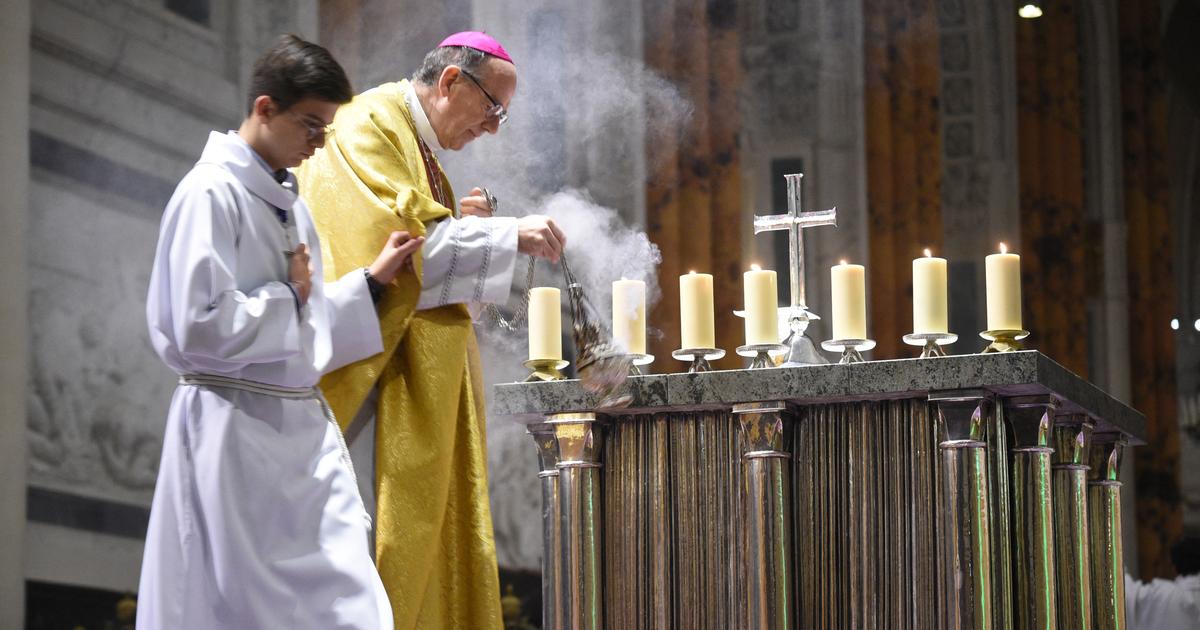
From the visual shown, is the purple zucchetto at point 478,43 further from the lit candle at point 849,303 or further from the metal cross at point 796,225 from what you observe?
the lit candle at point 849,303

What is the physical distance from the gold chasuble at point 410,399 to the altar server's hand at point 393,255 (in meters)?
0.07

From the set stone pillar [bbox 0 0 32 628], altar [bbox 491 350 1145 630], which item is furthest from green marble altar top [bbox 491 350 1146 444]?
stone pillar [bbox 0 0 32 628]

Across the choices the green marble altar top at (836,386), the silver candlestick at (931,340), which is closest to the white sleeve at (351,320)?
the green marble altar top at (836,386)

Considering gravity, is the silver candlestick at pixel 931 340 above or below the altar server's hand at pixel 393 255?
below

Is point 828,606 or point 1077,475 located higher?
point 1077,475

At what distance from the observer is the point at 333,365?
2.93 meters

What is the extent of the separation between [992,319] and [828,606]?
0.75m

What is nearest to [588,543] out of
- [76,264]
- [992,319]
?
[992,319]

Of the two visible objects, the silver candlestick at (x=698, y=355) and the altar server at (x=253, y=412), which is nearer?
the altar server at (x=253, y=412)

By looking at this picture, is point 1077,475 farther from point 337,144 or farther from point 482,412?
point 337,144

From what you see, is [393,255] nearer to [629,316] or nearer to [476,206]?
[476,206]

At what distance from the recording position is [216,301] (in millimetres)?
2484

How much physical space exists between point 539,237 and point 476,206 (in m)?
0.29

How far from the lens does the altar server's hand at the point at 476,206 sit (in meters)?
3.42
